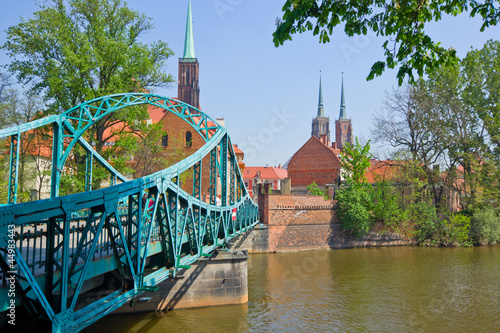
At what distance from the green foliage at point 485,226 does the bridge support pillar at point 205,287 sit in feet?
68.5

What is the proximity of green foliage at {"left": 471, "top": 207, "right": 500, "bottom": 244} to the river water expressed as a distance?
5155 millimetres

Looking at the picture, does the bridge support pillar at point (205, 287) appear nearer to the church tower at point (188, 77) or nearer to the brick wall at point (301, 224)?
the brick wall at point (301, 224)

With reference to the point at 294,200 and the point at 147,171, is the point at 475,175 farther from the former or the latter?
the point at 147,171

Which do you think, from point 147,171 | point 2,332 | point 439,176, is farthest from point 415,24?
point 439,176

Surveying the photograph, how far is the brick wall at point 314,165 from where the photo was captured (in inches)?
1708

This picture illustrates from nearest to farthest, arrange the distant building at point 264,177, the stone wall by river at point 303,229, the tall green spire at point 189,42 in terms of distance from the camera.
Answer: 1. the stone wall by river at point 303,229
2. the tall green spire at point 189,42
3. the distant building at point 264,177

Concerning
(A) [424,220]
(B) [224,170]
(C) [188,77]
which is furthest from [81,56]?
(C) [188,77]

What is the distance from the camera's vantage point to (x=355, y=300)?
13.7m

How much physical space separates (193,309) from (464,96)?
24946 millimetres

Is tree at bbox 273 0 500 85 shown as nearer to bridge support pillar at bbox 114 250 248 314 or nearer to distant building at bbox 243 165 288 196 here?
bridge support pillar at bbox 114 250 248 314

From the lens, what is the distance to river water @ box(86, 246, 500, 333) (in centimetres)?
1101

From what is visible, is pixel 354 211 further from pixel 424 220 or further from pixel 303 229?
pixel 424 220

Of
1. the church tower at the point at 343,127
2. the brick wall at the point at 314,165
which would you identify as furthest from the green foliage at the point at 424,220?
the church tower at the point at 343,127

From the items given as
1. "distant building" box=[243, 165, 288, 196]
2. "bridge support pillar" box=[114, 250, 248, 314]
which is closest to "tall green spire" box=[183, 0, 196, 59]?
"distant building" box=[243, 165, 288, 196]
